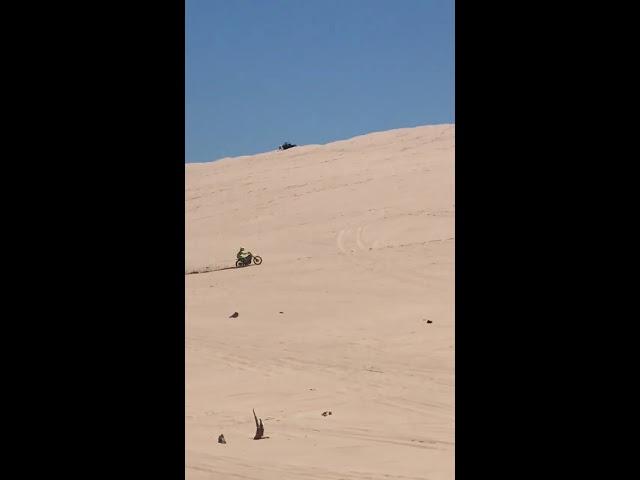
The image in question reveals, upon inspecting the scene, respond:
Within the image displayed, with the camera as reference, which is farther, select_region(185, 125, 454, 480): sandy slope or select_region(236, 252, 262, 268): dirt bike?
select_region(236, 252, 262, 268): dirt bike

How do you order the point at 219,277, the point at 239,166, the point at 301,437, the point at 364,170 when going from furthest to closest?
Answer: 1. the point at 239,166
2. the point at 364,170
3. the point at 219,277
4. the point at 301,437

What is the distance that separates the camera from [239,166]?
4059cm

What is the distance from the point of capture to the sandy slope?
23.1 feet

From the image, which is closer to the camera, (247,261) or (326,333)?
(326,333)

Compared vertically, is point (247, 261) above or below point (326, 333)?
above

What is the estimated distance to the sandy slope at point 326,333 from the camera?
7031 millimetres

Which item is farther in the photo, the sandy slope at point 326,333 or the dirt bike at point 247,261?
the dirt bike at point 247,261

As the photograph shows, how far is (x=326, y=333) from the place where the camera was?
1270 cm
